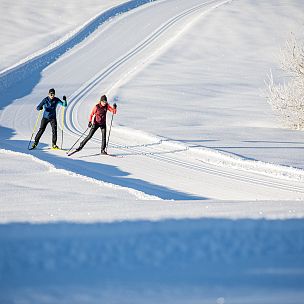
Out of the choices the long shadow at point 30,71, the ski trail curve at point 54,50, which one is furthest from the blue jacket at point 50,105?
the ski trail curve at point 54,50

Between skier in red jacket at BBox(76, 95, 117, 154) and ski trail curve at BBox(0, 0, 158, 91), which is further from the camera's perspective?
ski trail curve at BBox(0, 0, 158, 91)

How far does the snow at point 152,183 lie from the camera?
14.5 ft

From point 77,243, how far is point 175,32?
48.8 meters

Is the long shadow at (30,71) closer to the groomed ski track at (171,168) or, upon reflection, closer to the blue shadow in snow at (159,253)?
the groomed ski track at (171,168)

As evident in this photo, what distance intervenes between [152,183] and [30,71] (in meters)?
27.7

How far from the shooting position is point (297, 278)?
4.46m

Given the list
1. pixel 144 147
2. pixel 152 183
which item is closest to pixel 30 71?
pixel 144 147

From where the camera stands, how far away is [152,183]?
43.1 feet

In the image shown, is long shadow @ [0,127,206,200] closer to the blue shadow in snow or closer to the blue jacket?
the blue jacket

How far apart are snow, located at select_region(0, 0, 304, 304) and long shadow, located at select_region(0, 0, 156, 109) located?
0.48 feet

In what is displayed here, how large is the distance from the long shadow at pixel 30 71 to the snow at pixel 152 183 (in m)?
0.15


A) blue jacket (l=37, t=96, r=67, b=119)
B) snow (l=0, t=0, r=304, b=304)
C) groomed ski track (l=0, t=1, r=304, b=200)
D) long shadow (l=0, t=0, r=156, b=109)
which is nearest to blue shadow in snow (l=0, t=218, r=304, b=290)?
snow (l=0, t=0, r=304, b=304)

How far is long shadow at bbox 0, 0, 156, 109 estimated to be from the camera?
3297 cm

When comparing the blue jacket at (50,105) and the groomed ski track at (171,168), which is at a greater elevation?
the blue jacket at (50,105)
